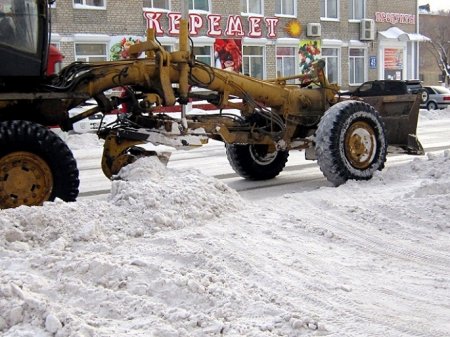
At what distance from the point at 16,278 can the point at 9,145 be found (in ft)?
9.41

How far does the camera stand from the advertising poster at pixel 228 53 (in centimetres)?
3200

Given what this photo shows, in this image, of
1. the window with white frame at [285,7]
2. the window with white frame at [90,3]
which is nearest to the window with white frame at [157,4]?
the window with white frame at [90,3]

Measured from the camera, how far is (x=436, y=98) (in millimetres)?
34938

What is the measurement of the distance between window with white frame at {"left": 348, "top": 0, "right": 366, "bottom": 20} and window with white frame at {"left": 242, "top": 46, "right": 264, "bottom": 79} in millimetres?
7333

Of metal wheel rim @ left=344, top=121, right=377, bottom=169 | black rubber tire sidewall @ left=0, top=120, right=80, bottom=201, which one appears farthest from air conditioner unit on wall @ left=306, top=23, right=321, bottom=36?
black rubber tire sidewall @ left=0, top=120, right=80, bottom=201

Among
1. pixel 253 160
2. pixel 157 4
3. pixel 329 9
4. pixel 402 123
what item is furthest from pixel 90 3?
pixel 402 123

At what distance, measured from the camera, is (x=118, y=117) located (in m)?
9.05

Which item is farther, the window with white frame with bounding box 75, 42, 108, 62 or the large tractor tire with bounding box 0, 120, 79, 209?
the window with white frame with bounding box 75, 42, 108, 62

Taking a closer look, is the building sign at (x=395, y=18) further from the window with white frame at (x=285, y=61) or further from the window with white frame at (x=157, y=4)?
the window with white frame at (x=157, y=4)

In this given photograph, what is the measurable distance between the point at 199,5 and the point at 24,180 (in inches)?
997

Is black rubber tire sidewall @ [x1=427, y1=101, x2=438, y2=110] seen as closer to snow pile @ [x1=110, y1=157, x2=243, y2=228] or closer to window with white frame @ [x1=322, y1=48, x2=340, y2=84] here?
window with white frame @ [x1=322, y1=48, x2=340, y2=84]

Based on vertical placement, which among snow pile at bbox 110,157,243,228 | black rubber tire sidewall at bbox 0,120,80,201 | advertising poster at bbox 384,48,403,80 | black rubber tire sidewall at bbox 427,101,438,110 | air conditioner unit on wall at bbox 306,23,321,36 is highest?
air conditioner unit on wall at bbox 306,23,321,36

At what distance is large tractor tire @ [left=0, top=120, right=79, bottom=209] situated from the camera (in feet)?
23.4

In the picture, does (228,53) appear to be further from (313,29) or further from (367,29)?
(367,29)
